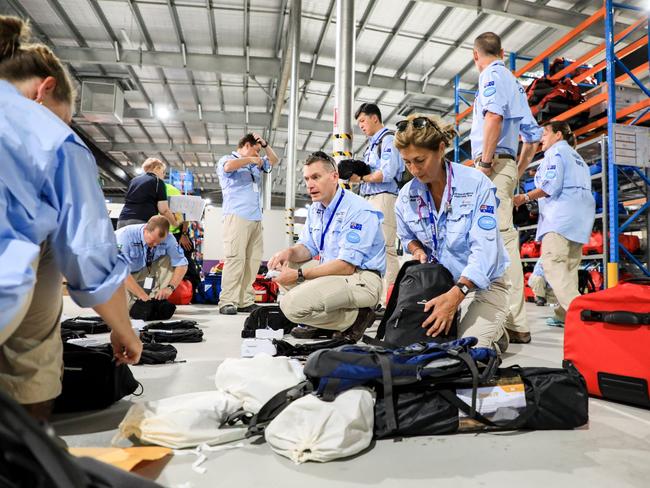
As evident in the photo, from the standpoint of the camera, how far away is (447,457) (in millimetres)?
1146

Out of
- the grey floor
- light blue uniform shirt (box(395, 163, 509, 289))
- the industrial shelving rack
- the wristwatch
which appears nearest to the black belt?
light blue uniform shirt (box(395, 163, 509, 289))

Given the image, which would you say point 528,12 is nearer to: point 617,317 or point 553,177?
point 553,177

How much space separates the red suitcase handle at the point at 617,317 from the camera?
1.52 meters

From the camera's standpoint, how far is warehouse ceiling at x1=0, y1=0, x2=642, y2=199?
731 cm

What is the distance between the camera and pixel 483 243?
1.96 m

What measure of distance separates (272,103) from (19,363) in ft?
36.1

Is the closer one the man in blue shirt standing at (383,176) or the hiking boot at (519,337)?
the hiking boot at (519,337)

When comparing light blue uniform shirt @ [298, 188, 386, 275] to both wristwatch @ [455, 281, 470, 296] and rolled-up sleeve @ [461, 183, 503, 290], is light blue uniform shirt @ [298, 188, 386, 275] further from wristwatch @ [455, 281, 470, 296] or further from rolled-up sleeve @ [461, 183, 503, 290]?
wristwatch @ [455, 281, 470, 296]

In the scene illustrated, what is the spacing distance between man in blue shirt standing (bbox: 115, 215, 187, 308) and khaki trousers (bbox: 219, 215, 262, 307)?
486mm

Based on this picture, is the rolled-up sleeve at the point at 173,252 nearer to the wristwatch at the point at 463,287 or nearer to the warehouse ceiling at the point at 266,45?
the wristwatch at the point at 463,287

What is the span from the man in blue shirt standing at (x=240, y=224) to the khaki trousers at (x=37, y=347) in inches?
135

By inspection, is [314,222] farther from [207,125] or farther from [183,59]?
[207,125]

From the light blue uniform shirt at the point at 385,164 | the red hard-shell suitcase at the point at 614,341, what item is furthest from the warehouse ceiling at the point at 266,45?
the red hard-shell suitcase at the point at 614,341

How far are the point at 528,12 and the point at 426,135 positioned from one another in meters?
6.04
